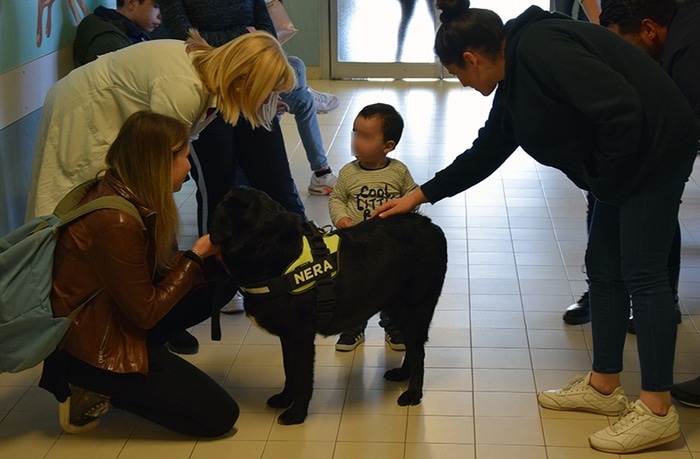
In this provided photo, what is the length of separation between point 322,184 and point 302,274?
254 centimetres

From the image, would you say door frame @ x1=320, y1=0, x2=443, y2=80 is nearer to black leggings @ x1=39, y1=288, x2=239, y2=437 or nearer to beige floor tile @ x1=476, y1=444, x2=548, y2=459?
black leggings @ x1=39, y1=288, x2=239, y2=437

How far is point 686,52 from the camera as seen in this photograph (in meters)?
2.70

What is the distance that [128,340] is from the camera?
2.63 meters

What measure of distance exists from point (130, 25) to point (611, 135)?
2.53 meters

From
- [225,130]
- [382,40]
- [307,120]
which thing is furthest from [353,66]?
[225,130]

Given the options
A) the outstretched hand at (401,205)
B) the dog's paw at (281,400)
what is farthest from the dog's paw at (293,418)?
the outstretched hand at (401,205)

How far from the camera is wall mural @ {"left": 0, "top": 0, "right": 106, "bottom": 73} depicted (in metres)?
3.53

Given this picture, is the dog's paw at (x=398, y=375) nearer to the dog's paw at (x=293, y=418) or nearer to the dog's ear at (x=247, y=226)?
the dog's paw at (x=293, y=418)

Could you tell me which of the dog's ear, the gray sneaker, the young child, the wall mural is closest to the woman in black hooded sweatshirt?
the young child

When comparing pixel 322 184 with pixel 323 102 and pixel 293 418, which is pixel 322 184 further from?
pixel 293 418

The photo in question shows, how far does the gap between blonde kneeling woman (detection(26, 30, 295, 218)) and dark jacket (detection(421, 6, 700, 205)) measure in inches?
34.1

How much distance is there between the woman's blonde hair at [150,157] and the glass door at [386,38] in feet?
18.6

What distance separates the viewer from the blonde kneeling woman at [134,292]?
2502 millimetres

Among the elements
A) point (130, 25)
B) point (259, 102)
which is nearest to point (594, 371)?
point (259, 102)
